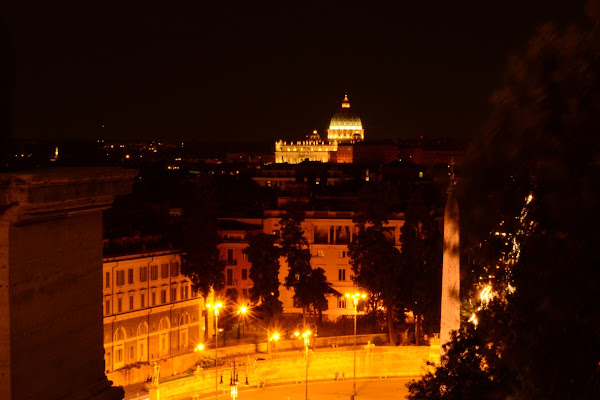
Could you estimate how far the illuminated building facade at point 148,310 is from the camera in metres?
30.8

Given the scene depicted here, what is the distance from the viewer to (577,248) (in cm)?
644

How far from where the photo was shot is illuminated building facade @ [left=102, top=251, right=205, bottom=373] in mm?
30812

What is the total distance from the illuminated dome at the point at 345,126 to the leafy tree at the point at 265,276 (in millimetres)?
144764

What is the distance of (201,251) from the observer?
34.4 m

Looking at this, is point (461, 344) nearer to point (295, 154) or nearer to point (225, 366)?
point (225, 366)

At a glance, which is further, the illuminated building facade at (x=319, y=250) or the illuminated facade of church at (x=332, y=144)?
the illuminated facade of church at (x=332, y=144)

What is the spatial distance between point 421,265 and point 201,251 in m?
8.95

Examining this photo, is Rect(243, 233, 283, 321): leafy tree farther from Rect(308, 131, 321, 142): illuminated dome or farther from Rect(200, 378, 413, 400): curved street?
Rect(308, 131, 321, 142): illuminated dome

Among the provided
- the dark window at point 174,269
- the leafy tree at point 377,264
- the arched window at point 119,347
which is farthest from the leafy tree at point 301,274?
the arched window at point 119,347

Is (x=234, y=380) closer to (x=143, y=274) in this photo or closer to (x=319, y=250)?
(x=143, y=274)

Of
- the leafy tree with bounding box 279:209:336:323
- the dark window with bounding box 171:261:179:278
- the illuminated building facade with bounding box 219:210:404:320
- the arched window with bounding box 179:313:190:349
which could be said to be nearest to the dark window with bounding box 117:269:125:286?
the dark window with bounding box 171:261:179:278

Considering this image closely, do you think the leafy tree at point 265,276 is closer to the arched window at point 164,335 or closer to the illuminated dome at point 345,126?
the arched window at point 164,335

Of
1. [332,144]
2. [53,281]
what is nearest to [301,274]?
[53,281]

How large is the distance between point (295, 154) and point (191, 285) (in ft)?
462
